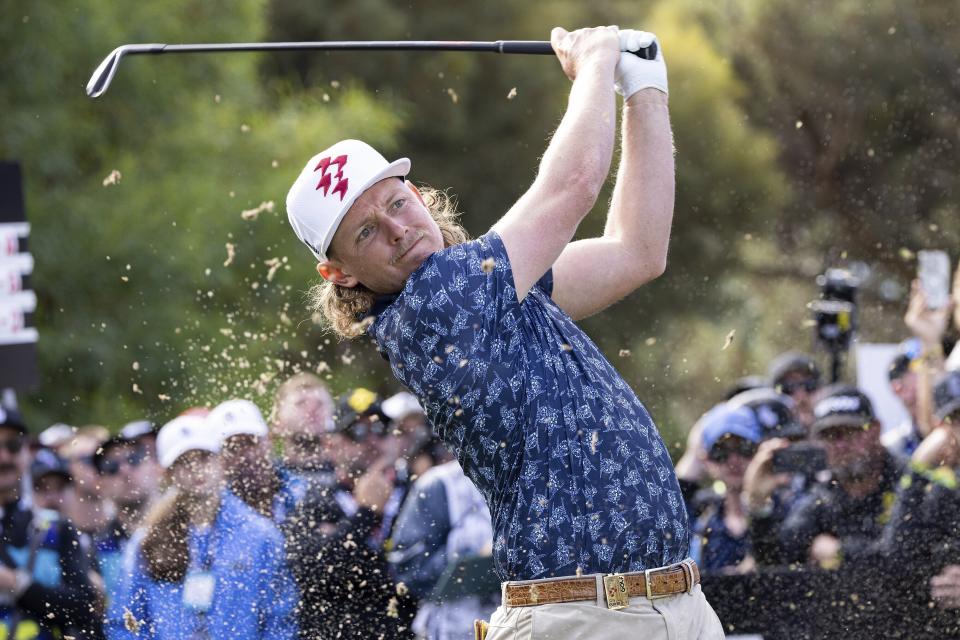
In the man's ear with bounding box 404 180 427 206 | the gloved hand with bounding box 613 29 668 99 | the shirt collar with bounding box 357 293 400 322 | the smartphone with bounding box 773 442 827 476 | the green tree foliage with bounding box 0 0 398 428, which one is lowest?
the smartphone with bounding box 773 442 827 476

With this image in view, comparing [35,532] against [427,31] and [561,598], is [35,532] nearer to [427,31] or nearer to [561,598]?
[561,598]

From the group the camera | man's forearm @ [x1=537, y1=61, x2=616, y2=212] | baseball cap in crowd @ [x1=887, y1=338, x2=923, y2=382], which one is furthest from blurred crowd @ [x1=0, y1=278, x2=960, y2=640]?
man's forearm @ [x1=537, y1=61, x2=616, y2=212]

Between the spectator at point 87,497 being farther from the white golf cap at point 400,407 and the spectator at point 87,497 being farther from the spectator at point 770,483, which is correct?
the spectator at point 770,483

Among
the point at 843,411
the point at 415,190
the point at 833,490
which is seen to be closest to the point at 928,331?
the point at 843,411

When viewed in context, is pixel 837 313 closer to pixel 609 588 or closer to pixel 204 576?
pixel 204 576

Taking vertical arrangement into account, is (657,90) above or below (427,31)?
below

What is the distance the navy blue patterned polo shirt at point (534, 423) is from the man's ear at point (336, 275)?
27 cm

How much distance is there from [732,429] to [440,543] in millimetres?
1594

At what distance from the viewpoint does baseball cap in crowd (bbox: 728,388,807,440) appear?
6.46 m

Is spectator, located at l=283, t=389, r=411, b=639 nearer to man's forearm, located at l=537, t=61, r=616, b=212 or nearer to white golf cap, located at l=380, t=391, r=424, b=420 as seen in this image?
white golf cap, located at l=380, t=391, r=424, b=420

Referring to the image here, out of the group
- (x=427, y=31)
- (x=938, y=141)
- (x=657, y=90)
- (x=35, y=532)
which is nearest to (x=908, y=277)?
(x=938, y=141)

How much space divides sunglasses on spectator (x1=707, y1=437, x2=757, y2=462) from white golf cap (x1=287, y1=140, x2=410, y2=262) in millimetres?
3568

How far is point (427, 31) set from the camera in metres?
16.4

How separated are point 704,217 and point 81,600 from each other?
11.9 m
